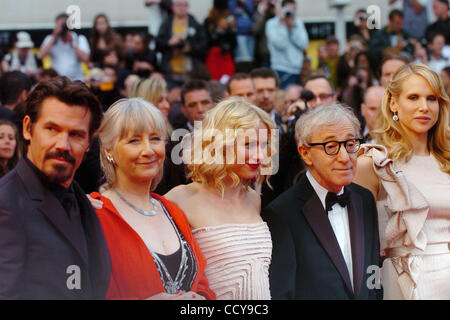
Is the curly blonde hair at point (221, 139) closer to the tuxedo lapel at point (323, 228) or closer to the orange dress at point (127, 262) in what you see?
the tuxedo lapel at point (323, 228)

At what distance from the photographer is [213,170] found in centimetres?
375

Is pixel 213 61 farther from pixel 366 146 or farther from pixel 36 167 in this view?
pixel 36 167

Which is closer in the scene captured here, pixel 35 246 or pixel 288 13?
pixel 35 246

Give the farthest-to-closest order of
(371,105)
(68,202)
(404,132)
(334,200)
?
1. (371,105)
2. (404,132)
3. (334,200)
4. (68,202)

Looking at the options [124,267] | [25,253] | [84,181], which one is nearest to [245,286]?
[124,267]

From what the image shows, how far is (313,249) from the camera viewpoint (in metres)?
3.65

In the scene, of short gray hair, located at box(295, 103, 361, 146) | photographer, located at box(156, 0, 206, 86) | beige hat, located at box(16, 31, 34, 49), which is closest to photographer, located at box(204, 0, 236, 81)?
photographer, located at box(156, 0, 206, 86)

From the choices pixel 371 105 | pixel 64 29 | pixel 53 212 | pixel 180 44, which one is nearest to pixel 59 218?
pixel 53 212

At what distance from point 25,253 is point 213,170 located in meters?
1.33

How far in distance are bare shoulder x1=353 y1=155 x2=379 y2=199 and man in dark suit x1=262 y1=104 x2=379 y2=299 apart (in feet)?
0.79

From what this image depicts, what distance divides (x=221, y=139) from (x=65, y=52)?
6432 millimetres

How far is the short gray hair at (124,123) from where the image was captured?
3391 mm

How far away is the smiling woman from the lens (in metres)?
3.18

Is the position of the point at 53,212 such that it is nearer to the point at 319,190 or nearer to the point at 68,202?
the point at 68,202
